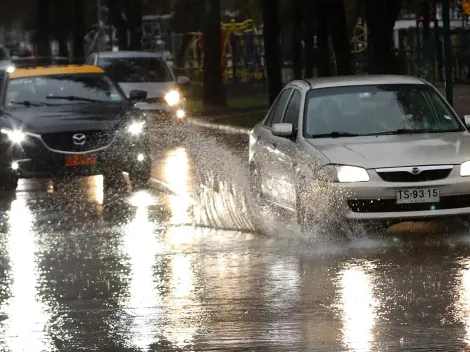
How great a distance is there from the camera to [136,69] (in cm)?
2867

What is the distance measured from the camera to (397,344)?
755 centimetres

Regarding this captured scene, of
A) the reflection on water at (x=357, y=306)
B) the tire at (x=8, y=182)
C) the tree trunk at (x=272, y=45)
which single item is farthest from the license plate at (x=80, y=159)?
the tree trunk at (x=272, y=45)

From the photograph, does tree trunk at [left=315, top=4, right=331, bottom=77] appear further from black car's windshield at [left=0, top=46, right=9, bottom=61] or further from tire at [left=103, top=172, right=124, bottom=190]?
tire at [left=103, top=172, right=124, bottom=190]

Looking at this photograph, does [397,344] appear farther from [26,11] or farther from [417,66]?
[26,11]

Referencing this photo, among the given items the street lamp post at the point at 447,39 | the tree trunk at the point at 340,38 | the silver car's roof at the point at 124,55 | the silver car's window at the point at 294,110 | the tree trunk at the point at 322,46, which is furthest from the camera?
the tree trunk at the point at 322,46

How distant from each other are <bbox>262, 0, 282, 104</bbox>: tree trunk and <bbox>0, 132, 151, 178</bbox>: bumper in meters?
16.6

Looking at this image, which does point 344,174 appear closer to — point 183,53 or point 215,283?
point 215,283

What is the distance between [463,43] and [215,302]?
38430mm

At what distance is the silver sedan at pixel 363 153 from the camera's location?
453 inches

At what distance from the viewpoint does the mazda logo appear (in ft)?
56.6

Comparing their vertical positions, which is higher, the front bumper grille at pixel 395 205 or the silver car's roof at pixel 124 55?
the silver car's roof at pixel 124 55

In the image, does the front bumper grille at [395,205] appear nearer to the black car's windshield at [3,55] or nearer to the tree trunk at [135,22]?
the black car's windshield at [3,55]

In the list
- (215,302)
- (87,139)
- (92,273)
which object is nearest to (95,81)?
(87,139)

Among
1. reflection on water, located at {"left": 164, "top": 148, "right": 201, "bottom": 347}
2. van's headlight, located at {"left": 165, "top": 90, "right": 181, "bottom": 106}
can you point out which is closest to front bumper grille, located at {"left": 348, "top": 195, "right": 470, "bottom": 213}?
reflection on water, located at {"left": 164, "top": 148, "right": 201, "bottom": 347}
